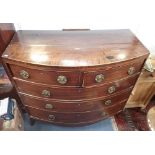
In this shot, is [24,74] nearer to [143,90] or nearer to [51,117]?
[51,117]

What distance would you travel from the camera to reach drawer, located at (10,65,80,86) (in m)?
1.00

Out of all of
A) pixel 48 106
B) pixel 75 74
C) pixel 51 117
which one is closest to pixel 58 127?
pixel 51 117

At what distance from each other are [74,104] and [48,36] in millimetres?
555

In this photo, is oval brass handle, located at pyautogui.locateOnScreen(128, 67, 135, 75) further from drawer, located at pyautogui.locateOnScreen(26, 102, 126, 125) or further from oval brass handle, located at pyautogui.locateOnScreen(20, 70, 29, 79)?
oval brass handle, located at pyautogui.locateOnScreen(20, 70, 29, 79)

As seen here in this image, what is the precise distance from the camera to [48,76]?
103cm

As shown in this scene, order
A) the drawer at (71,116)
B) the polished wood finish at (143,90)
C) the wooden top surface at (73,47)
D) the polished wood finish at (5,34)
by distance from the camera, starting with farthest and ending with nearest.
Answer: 1. the polished wood finish at (143,90)
2. the drawer at (71,116)
3. the polished wood finish at (5,34)
4. the wooden top surface at (73,47)

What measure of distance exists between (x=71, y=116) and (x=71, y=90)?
376 mm

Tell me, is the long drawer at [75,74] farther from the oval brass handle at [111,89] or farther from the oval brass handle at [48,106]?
the oval brass handle at [48,106]

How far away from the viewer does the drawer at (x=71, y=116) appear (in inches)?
54.9

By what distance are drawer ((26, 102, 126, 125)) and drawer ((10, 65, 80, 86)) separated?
1.34ft

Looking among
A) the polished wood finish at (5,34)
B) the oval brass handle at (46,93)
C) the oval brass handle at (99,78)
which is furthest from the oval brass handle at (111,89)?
the polished wood finish at (5,34)

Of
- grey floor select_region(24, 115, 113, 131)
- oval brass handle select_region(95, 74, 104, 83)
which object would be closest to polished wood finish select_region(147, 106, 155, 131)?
grey floor select_region(24, 115, 113, 131)
